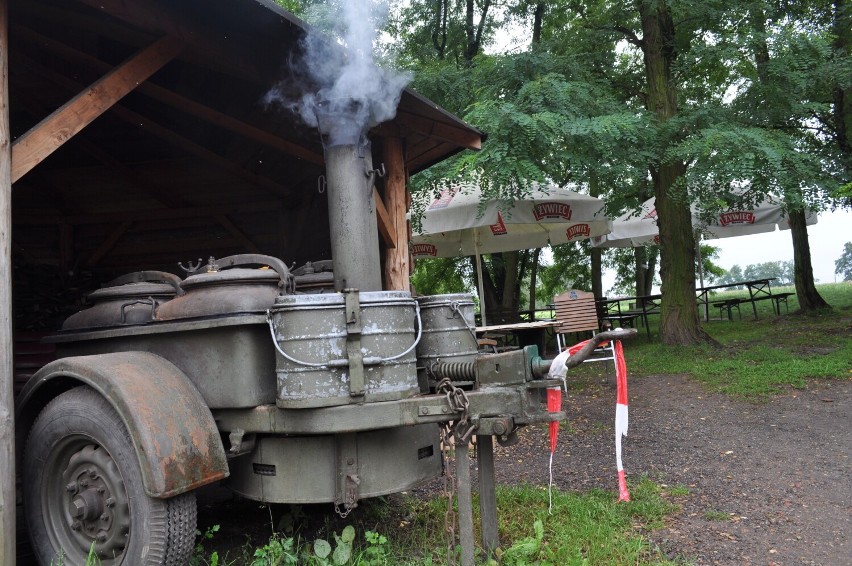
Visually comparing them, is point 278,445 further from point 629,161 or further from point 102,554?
point 629,161

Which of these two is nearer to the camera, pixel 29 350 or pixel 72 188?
pixel 29 350

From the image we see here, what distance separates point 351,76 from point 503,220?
4.91 m

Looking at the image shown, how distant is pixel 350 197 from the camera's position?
4.06 metres

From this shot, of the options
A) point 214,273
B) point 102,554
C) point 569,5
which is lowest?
point 102,554

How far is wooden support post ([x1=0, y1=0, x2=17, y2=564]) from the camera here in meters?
3.22

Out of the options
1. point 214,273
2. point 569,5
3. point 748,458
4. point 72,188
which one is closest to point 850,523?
point 748,458

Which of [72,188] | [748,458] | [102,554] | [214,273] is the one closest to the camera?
[102,554]

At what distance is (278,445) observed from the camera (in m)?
3.33

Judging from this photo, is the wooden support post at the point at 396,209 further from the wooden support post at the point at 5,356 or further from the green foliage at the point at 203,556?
the wooden support post at the point at 5,356

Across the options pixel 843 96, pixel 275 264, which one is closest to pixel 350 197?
pixel 275 264

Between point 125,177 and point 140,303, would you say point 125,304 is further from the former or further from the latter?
point 125,177

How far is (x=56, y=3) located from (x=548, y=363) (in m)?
4.03

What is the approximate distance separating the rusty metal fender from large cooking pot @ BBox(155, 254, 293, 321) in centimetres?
29

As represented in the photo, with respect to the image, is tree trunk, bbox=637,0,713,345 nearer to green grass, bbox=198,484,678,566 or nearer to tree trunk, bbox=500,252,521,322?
tree trunk, bbox=500,252,521,322
